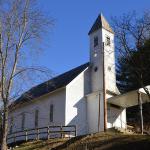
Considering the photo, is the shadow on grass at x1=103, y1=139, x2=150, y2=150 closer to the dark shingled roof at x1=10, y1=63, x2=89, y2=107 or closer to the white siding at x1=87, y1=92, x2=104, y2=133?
the white siding at x1=87, y1=92, x2=104, y2=133

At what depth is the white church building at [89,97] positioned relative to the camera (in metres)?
38.2

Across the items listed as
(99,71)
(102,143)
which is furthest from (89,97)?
(102,143)

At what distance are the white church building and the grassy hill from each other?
8461 mm

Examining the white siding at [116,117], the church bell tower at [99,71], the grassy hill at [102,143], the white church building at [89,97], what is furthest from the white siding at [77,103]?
the grassy hill at [102,143]

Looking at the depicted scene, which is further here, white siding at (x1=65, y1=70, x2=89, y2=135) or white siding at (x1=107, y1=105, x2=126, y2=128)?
white siding at (x1=107, y1=105, x2=126, y2=128)

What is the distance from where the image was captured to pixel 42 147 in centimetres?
2877

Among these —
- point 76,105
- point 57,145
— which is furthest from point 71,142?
point 76,105

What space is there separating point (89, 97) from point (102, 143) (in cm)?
1495

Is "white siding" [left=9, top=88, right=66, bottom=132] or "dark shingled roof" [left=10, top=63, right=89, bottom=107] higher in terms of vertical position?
"dark shingled roof" [left=10, top=63, right=89, bottom=107]

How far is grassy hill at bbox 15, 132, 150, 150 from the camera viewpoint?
914 inches

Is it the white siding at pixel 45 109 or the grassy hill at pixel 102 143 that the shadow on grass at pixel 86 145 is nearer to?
the grassy hill at pixel 102 143

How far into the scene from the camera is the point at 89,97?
130ft

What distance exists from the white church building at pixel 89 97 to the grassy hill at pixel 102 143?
8461mm

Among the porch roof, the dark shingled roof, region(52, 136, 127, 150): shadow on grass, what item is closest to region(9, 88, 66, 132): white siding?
the dark shingled roof
